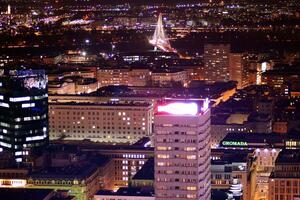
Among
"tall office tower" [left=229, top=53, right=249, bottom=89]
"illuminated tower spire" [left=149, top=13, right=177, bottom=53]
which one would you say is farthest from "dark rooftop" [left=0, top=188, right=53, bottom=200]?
"illuminated tower spire" [left=149, top=13, right=177, bottom=53]

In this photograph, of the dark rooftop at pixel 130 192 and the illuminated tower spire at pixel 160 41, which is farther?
the illuminated tower spire at pixel 160 41

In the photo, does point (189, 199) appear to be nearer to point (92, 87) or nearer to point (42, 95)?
point (42, 95)

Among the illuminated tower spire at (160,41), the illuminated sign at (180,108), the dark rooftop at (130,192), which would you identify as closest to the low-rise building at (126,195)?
the dark rooftop at (130,192)

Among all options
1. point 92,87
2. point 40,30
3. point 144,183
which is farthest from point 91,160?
point 40,30

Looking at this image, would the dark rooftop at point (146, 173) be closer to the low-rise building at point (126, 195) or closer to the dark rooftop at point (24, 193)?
the low-rise building at point (126, 195)

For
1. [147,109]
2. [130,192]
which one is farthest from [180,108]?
[147,109]

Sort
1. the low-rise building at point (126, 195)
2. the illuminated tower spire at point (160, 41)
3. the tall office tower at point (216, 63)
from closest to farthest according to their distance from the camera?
the low-rise building at point (126, 195) < the tall office tower at point (216, 63) < the illuminated tower spire at point (160, 41)

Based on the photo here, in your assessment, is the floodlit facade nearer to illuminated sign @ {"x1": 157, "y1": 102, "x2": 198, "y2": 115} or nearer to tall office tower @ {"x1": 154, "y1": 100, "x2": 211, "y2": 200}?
illuminated sign @ {"x1": 157, "y1": 102, "x2": 198, "y2": 115}
